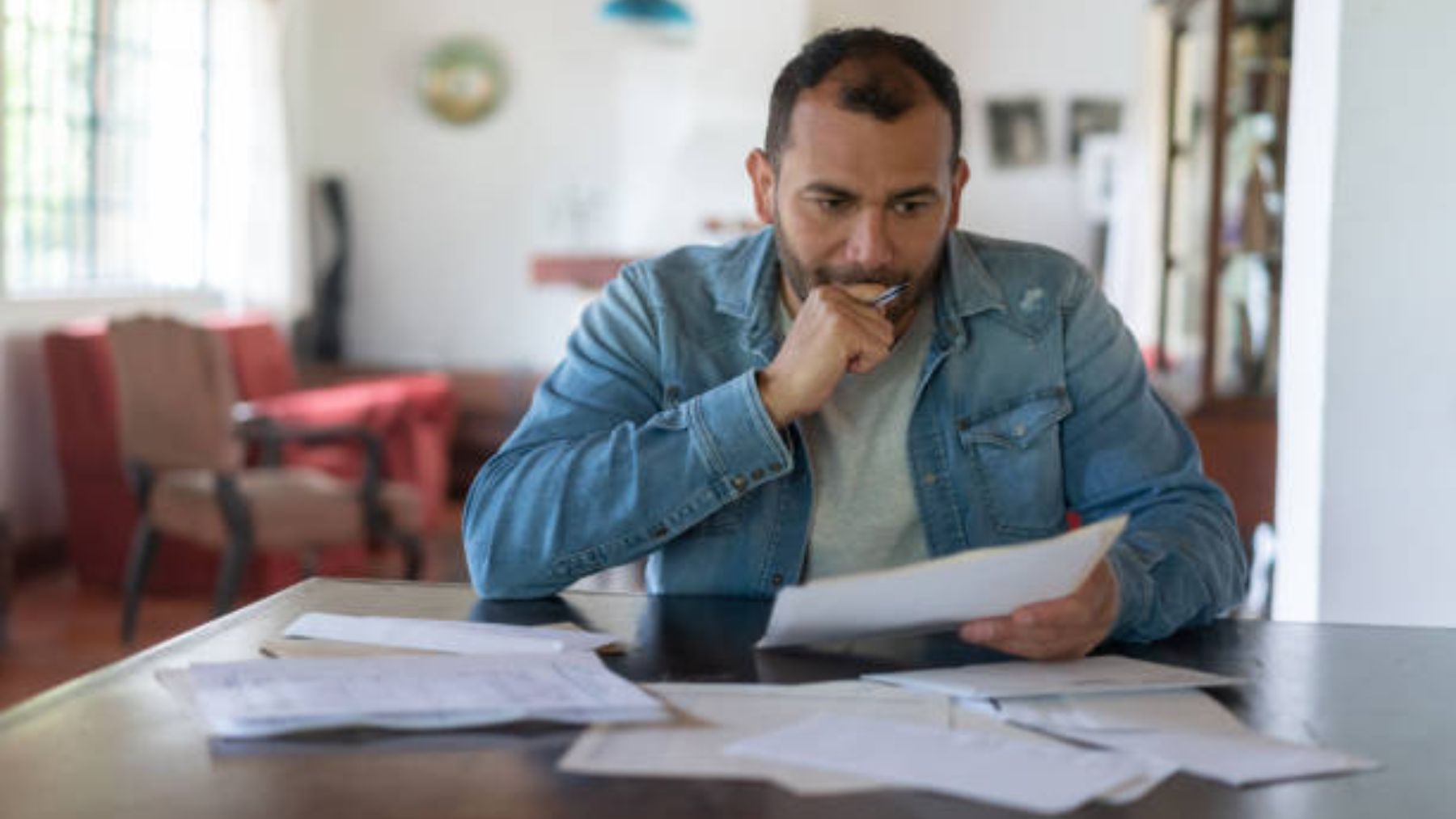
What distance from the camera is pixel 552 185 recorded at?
816cm

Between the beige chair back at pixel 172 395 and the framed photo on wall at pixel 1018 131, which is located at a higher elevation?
the framed photo on wall at pixel 1018 131

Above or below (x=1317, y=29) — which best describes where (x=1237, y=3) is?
above

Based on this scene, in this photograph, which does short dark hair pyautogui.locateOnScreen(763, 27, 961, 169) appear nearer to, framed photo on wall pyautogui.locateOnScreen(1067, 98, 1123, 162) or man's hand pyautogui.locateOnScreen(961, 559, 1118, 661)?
man's hand pyautogui.locateOnScreen(961, 559, 1118, 661)

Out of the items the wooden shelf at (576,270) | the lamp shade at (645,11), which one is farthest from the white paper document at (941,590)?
the lamp shade at (645,11)

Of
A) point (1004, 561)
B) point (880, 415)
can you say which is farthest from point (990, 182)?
point (1004, 561)

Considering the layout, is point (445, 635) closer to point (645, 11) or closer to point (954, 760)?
point (954, 760)

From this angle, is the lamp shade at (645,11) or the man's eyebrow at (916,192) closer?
the man's eyebrow at (916,192)

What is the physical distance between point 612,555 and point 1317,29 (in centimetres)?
134

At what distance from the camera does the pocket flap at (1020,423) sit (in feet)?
5.99

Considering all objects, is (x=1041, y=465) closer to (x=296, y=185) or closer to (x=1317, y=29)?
(x=1317, y=29)

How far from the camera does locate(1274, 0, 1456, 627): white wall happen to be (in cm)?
233

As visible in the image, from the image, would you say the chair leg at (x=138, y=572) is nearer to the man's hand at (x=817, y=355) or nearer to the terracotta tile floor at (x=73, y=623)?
the terracotta tile floor at (x=73, y=623)

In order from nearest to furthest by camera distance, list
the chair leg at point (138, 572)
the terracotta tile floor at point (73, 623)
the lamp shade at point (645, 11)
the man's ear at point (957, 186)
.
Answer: the man's ear at point (957, 186) < the terracotta tile floor at point (73, 623) < the chair leg at point (138, 572) < the lamp shade at point (645, 11)

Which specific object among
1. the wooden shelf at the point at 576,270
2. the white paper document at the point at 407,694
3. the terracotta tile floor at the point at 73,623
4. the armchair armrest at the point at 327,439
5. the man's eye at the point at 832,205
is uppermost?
the man's eye at the point at 832,205
